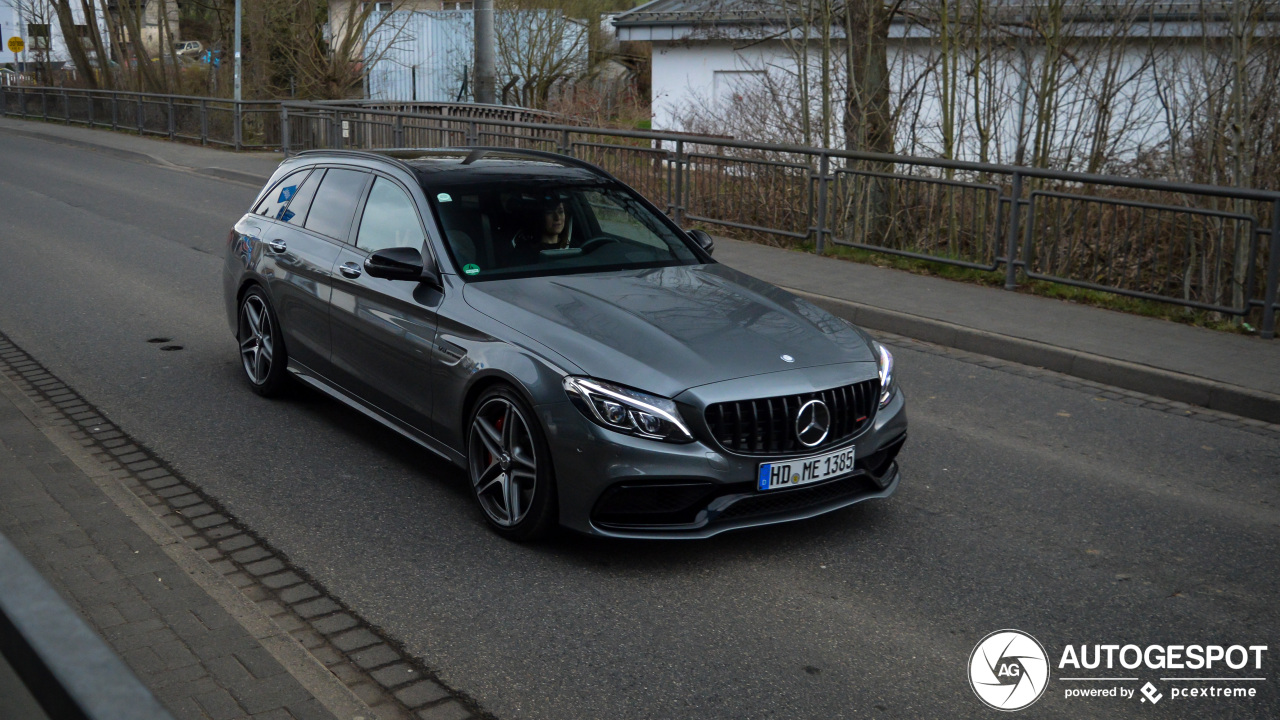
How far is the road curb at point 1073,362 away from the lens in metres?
7.88

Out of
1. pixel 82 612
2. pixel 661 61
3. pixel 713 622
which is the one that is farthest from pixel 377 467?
pixel 661 61

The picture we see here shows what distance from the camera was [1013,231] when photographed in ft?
37.0

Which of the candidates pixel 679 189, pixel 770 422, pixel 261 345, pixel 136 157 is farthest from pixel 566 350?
pixel 136 157

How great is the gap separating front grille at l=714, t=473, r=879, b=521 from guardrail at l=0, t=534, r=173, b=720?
11.3ft

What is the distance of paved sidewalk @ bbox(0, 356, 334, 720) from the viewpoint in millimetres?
3840

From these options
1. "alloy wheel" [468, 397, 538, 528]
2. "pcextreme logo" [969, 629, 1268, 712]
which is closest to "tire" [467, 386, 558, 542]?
"alloy wheel" [468, 397, 538, 528]

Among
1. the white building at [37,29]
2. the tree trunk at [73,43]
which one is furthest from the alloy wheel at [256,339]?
the tree trunk at [73,43]

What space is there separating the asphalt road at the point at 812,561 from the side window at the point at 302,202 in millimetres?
1146

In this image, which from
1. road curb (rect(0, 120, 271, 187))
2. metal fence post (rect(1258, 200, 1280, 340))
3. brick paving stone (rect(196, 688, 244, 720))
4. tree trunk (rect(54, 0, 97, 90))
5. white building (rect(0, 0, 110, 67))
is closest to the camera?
brick paving stone (rect(196, 688, 244, 720))

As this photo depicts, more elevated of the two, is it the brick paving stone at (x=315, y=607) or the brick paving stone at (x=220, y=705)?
the brick paving stone at (x=315, y=607)

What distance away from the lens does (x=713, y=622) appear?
4.51 meters

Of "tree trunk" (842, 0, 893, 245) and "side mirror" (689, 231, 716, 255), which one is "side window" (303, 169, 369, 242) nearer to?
"side mirror" (689, 231, 716, 255)

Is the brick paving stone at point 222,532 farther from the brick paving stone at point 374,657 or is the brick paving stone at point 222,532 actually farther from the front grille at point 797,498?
the front grille at point 797,498

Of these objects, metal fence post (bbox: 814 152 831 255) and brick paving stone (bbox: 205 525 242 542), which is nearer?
brick paving stone (bbox: 205 525 242 542)
